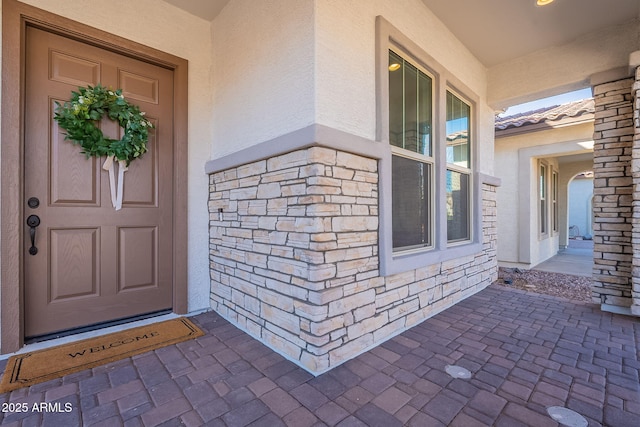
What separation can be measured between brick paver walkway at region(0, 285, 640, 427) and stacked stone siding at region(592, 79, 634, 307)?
939 mm

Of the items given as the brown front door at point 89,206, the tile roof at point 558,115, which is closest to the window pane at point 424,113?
the brown front door at point 89,206

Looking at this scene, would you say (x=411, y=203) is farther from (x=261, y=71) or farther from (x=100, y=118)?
(x=100, y=118)

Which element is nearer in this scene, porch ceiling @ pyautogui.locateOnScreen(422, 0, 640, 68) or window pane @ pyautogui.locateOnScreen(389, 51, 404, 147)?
window pane @ pyautogui.locateOnScreen(389, 51, 404, 147)

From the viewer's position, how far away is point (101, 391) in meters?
1.73

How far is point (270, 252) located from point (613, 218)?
12.4 feet

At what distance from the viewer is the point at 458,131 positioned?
367cm

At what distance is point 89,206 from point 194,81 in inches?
62.0

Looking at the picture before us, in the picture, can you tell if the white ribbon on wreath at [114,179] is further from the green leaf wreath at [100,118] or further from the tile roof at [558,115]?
the tile roof at [558,115]

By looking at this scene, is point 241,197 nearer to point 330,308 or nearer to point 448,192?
point 330,308

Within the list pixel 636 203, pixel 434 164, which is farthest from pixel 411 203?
pixel 636 203

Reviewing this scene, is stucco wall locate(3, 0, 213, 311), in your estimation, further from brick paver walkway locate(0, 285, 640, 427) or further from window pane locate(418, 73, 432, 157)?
window pane locate(418, 73, 432, 157)

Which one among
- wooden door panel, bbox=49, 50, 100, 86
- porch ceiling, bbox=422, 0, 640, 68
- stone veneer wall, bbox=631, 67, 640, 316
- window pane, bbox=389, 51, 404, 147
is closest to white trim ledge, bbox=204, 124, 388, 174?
window pane, bbox=389, 51, 404, 147

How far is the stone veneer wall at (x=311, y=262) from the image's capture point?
1932mm

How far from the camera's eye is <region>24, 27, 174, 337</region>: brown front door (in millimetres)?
2338
